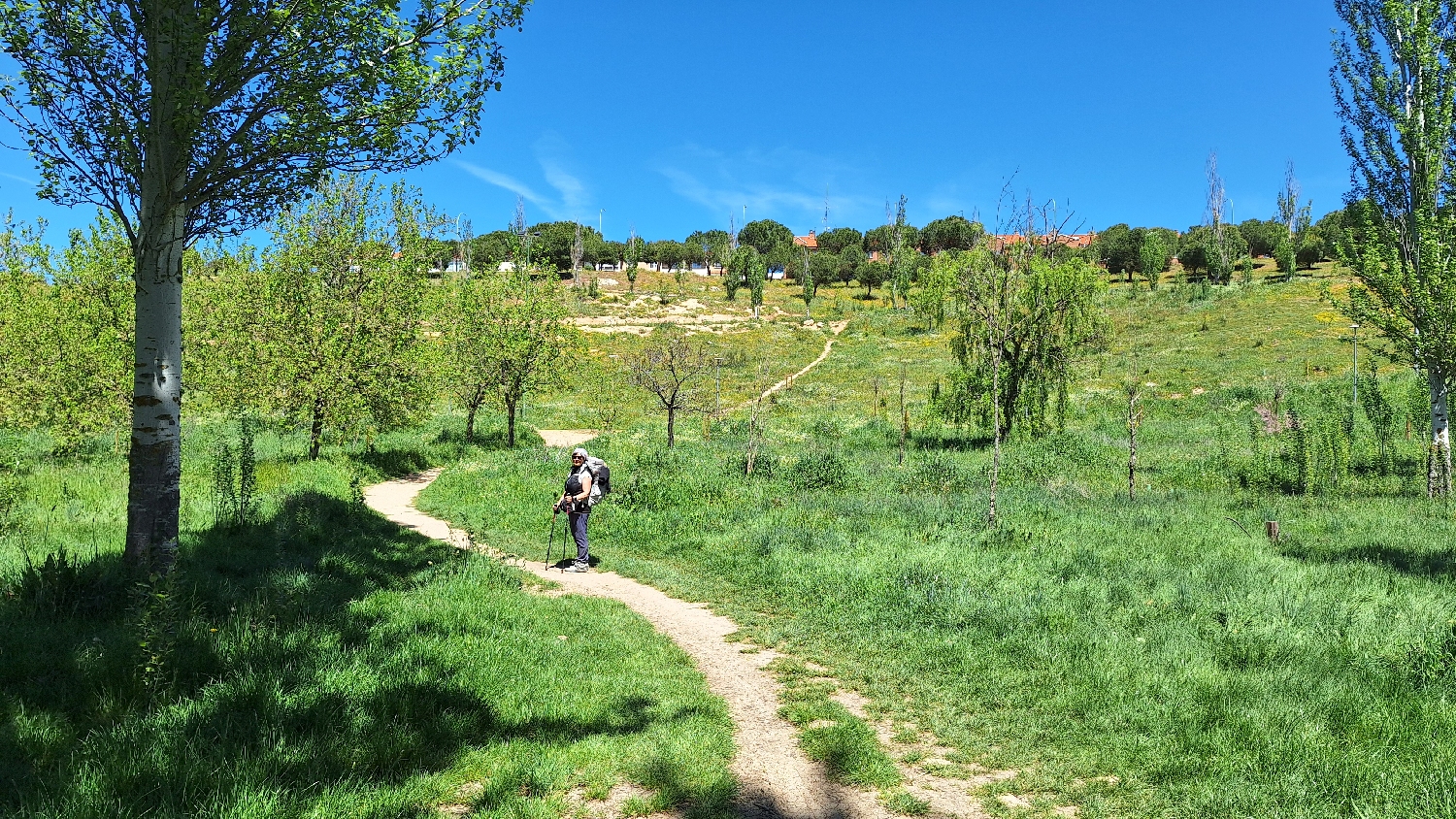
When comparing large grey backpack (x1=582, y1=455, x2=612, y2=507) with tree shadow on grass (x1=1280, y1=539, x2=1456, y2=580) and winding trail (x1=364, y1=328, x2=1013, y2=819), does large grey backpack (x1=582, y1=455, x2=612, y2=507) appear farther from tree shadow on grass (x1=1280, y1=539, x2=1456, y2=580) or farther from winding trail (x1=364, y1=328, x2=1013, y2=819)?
tree shadow on grass (x1=1280, y1=539, x2=1456, y2=580)

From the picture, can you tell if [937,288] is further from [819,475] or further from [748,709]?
[748,709]

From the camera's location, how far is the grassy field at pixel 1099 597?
514 centimetres

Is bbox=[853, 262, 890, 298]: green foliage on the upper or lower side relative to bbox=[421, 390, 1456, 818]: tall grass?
upper

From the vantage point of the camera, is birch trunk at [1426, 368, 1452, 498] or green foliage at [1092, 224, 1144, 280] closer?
birch trunk at [1426, 368, 1452, 498]

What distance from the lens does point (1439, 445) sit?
1639 centimetres

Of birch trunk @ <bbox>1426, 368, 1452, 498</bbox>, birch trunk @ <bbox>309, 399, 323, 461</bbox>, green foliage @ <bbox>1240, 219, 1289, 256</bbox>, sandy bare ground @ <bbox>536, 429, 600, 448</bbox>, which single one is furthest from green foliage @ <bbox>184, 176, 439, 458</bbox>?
green foliage @ <bbox>1240, 219, 1289, 256</bbox>

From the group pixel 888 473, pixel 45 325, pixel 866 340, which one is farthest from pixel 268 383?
pixel 866 340

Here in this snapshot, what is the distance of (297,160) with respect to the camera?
685 cm

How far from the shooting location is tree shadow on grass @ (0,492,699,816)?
148 inches

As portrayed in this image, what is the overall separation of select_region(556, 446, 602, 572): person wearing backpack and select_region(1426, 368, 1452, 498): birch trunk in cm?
1927

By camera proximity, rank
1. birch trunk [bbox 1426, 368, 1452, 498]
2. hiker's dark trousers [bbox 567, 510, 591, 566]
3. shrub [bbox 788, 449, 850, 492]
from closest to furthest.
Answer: hiker's dark trousers [bbox 567, 510, 591, 566] → birch trunk [bbox 1426, 368, 1452, 498] → shrub [bbox 788, 449, 850, 492]

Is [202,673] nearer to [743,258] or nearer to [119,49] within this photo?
[119,49]

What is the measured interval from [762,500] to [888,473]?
18.6ft

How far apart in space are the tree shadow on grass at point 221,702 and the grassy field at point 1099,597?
320 cm
